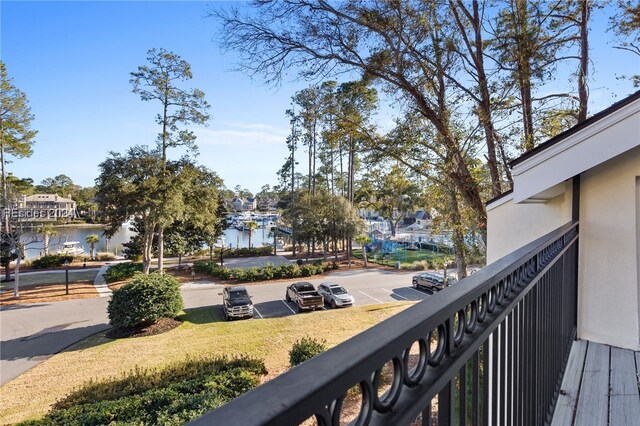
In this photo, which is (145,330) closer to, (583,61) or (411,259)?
(583,61)

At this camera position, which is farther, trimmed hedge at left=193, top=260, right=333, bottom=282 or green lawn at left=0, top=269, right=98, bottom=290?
trimmed hedge at left=193, top=260, right=333, bottom=282

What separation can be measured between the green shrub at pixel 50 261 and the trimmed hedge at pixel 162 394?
18.0 meters

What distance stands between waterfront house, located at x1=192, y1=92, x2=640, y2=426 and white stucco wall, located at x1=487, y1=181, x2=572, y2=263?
0.02m

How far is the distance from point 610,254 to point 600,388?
1.36 metres

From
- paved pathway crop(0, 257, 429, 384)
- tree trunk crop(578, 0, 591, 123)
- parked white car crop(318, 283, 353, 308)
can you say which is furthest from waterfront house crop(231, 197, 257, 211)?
tree trunk crop(578, 0, 591, 123)

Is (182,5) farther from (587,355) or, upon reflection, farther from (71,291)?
(71,291)

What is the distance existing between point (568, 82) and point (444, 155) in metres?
2.55

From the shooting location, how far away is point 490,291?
→ 40.2 inches

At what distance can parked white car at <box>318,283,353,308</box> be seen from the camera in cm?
1426

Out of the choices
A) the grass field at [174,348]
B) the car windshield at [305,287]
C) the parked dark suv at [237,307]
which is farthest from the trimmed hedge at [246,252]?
the parked dark suv at [237,307]

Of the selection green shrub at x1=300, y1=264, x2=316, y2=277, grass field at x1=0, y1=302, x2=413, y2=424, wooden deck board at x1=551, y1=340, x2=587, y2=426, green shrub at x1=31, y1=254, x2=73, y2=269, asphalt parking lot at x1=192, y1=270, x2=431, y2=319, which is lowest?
grass field at x1=0, y1=302, x2=413, y2=424

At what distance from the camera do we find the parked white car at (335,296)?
1426 cm

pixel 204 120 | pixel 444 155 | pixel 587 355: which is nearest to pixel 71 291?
pixel 204 120

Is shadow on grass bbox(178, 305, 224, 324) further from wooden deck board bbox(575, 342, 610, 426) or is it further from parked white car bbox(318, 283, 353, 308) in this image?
wooden deck board bbox(575, 342, 610, 426)
